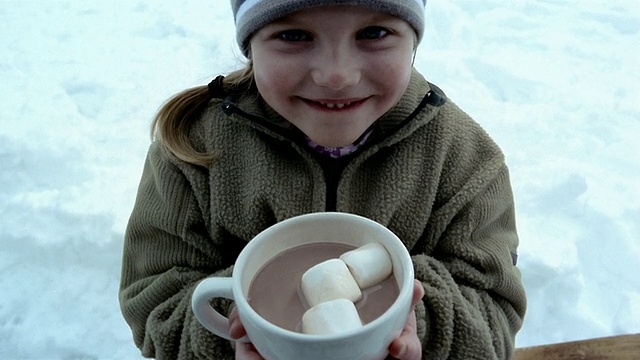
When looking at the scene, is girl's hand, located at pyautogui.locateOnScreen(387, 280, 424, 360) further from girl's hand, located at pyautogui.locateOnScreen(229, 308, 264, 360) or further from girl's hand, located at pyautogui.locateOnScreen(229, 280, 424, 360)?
girl's hand, located at pyautogui.locateOnScreen(229, 308, 264, 360)

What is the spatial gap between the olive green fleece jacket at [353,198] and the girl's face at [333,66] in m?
0.10

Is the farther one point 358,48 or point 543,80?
point 543,80

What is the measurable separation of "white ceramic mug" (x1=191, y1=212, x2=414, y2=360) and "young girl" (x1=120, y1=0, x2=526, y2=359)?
23 centimetres

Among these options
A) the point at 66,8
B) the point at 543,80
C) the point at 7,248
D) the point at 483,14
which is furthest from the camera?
the point at 66,8

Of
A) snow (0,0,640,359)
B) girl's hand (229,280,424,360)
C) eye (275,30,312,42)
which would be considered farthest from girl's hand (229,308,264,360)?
snow (0,0,640,359)

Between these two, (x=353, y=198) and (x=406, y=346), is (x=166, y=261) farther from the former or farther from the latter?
(x=406, y=346)

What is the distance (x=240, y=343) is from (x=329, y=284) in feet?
0.63

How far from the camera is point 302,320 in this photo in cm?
53

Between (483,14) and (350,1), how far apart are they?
6.70 ft

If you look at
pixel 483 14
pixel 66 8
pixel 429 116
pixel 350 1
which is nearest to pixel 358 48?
pixel 350 1

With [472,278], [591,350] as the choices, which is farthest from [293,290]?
[591,350]

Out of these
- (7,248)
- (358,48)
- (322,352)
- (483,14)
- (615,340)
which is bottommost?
(7,248)

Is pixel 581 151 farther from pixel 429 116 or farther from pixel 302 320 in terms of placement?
pixel 302 320

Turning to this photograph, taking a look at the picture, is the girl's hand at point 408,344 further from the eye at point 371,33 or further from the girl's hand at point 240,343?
the eye at point 371,33
